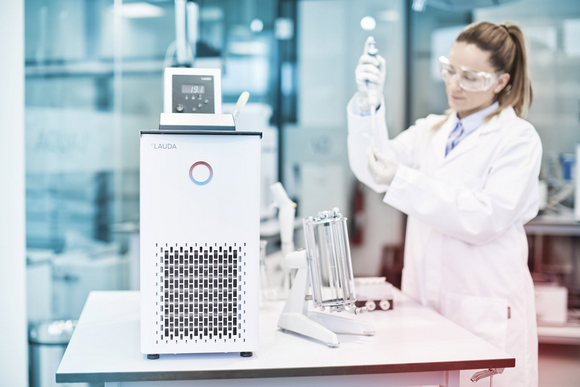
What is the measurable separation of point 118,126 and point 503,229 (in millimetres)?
2039

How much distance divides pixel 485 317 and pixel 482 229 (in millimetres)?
271

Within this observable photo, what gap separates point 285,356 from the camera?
1179mm

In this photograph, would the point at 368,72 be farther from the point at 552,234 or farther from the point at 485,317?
the point at 552,234

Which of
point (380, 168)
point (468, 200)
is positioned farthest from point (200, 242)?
point (468, 200)

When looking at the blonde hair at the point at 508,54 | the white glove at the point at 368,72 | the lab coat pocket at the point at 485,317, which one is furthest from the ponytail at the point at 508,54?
the lab coat pocket at the point at 485,317

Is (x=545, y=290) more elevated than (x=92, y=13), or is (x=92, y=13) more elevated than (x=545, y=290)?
(x=92, y=13)

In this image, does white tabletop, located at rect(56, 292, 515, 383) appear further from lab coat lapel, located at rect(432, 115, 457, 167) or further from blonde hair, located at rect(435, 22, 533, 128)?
blonde hair, located at rect(435, 22, 533, 128)

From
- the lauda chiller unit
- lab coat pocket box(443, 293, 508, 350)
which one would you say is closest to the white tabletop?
the lauda chiller unit

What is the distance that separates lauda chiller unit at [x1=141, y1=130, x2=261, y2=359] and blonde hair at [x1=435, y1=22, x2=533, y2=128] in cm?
99

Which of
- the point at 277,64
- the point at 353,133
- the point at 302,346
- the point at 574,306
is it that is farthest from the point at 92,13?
the point at 574,306

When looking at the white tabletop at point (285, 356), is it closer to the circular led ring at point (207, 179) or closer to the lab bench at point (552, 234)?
the circular led ring at point (207, 179)

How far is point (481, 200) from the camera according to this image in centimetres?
158

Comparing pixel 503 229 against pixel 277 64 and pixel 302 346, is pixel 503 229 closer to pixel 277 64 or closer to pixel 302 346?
pixel 302 346

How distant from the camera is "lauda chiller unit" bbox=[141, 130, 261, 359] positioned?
1126 millimetres
